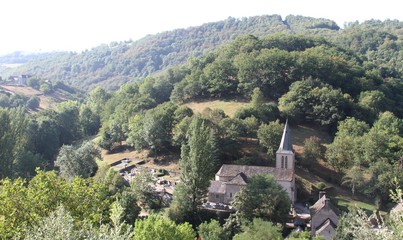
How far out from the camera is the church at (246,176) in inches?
1977

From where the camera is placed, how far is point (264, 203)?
4241cm

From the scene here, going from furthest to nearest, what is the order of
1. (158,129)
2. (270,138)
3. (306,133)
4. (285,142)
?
(306,133), (158,129), (270,138), (285,142)

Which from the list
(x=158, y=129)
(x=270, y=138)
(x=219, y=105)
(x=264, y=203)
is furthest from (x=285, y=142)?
(x=219, y=105)

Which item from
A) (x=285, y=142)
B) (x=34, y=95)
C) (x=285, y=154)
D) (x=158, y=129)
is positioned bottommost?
(x=34, y=95)

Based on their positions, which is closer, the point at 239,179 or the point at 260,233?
the point at 260,233

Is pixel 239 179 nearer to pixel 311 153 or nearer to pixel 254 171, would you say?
pixel 254 171

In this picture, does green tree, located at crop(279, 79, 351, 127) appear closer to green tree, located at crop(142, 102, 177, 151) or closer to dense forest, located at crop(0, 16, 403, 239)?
dense forest, located at crop(0, 16, 403, 239)

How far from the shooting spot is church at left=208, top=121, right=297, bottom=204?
165ft

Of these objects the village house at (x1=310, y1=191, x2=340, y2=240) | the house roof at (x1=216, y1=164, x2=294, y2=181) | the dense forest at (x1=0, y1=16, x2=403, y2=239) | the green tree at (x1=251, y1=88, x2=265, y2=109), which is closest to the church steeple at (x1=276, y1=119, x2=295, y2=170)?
the house roof at (x1=216, y1=164, x2=294, y2=181)

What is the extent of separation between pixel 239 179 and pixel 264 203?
798 centimetres

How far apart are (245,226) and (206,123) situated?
22.8 metres

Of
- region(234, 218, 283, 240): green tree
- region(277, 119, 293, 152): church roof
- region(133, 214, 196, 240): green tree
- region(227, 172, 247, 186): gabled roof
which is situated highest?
region(133, 214, 196, 240): green tree

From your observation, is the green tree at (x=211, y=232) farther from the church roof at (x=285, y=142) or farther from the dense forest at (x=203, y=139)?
the church roof at (x=285, y=142)

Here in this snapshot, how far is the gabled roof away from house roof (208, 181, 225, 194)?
140 cm
